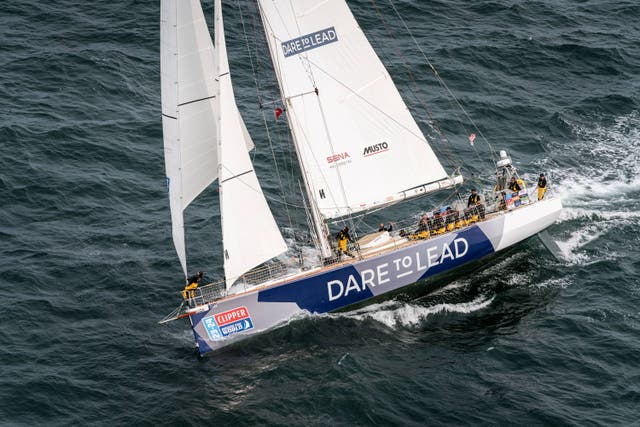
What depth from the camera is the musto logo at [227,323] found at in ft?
105

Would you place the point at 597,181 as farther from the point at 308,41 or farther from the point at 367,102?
the point at 308,41

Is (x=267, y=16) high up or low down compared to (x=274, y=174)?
up

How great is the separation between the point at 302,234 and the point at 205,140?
8.85 meters

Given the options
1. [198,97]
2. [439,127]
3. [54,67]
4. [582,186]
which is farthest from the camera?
[54,67]

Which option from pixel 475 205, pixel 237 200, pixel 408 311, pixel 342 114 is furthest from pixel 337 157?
pixel 408 311

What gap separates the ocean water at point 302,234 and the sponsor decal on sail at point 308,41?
5.50 meters

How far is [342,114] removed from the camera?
109ft

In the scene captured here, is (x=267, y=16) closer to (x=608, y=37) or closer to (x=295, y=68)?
(x=295, y=68)

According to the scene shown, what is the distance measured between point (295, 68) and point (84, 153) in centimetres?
1441

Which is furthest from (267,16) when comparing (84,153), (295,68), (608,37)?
(608,37)

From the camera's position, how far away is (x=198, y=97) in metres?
31.3

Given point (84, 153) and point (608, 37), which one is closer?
point (84, 153)

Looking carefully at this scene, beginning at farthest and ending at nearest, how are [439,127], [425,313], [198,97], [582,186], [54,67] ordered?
[54,67], [439,127], [582,186], [425,313], [198,97]

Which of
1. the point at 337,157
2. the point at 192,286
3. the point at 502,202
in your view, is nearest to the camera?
the point at 192,286
